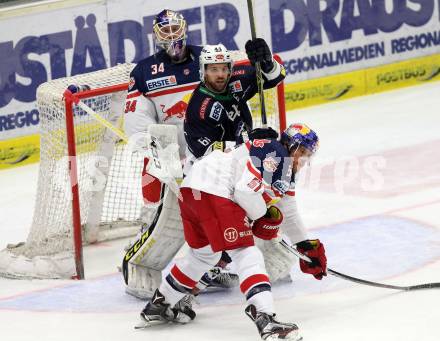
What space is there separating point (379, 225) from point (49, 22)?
3.28 meters

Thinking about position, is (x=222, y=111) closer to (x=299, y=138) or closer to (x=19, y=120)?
(x=299, y=138)

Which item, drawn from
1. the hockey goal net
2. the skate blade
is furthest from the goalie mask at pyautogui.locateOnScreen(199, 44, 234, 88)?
the skate blade

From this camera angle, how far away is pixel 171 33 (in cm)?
618

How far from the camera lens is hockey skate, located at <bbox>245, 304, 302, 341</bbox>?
4836 millimetres

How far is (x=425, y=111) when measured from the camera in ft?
32.3

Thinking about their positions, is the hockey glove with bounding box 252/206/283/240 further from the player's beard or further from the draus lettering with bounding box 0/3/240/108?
the draus lettering with bounding box 0/3/240/108

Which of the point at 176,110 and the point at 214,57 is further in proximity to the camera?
the point at 176,110

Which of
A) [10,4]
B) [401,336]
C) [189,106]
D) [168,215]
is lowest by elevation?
[401,336]

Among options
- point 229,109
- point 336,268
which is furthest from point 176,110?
point 336,268

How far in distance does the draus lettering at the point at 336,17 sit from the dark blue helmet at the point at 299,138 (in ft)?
16.2

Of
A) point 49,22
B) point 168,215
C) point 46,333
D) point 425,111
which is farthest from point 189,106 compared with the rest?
point 425,111

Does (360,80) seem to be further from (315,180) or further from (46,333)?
(46,333)

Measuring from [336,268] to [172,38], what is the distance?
149 cm

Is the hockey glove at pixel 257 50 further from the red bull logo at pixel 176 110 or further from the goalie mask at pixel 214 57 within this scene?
the red bull logo at pixel 176 110
